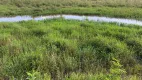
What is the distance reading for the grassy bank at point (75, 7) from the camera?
16984mm

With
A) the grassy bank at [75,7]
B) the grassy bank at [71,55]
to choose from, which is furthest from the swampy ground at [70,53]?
the grassy bank at [75,7]

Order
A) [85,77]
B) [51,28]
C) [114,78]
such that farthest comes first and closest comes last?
[51,28], [85,77], [114,78]

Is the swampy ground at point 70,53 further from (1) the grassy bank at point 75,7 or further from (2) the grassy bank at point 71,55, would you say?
(1) the grassy bank at point 75,7

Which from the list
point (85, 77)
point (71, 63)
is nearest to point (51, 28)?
point (71, 63)

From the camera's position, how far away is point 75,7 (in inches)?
753

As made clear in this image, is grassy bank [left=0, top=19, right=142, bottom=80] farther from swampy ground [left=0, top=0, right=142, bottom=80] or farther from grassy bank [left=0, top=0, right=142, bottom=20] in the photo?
grassy bank [left=0, top=0, right=142, bottom=20]

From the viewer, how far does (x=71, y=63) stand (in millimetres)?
6348

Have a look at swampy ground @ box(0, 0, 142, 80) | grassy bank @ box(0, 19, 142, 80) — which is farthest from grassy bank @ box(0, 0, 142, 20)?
grassy bank @ box(0, 19, 142, 80)

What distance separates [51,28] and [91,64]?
16.0 feet

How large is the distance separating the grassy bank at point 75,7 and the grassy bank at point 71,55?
6304mm

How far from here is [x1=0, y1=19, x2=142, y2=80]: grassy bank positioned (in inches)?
218

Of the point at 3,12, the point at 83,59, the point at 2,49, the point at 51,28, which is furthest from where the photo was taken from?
the point at 3,12

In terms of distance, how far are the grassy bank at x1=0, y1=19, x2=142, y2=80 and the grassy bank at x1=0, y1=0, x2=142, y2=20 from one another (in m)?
6.30

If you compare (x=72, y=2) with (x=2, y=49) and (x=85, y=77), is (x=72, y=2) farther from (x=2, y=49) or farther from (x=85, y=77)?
(x=85, y=77)
